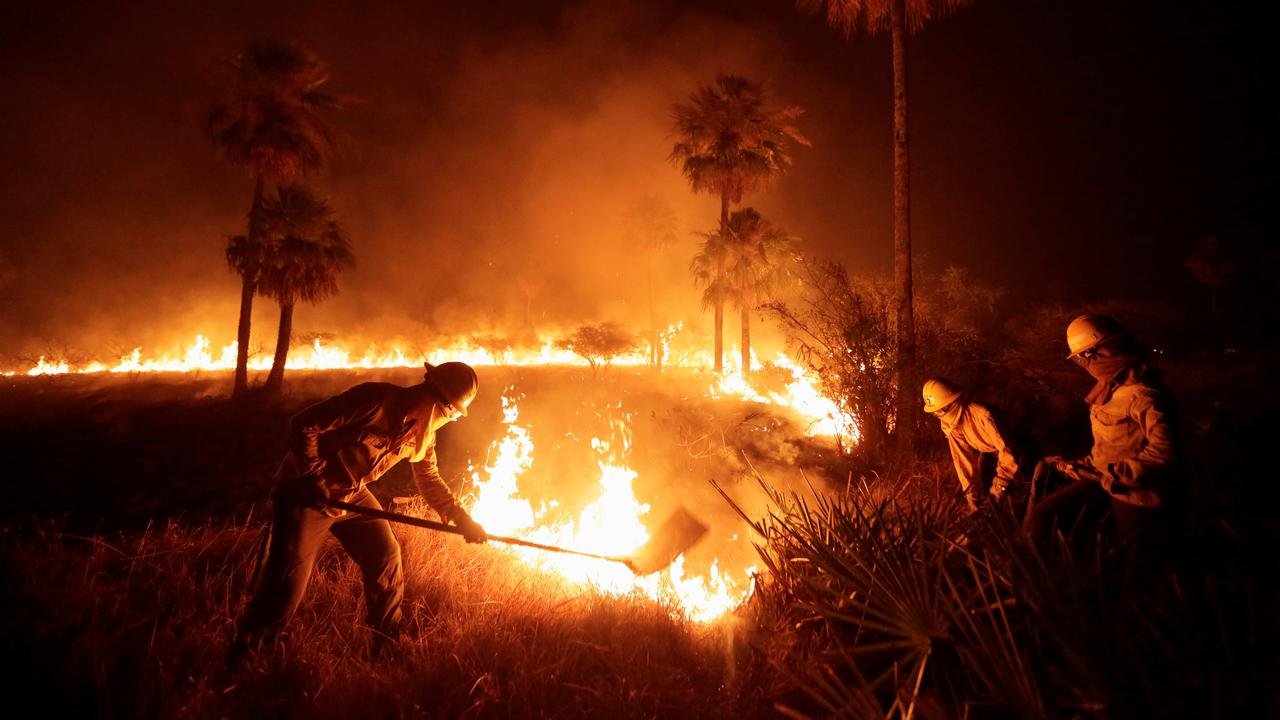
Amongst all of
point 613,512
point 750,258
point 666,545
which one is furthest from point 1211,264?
point 666,545

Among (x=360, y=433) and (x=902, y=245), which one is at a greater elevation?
(x=902, y=245)

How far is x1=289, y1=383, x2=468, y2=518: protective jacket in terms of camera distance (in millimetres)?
3576

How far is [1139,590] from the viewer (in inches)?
79.5

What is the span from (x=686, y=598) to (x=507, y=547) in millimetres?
1857

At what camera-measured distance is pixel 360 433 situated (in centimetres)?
385

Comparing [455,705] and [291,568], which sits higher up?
[291,568]

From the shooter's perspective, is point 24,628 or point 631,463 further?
point 631,463

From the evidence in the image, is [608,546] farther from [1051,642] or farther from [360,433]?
[1051,642]

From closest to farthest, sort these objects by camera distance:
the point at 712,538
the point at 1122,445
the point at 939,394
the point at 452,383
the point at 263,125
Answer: the point at 1122,445 < the point at 452,383 < the point at 939,394 < the point at 712,538 < the point at 263,125

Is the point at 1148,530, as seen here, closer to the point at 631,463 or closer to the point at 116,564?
the point at 116,564

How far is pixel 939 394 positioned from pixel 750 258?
1844 centimetres

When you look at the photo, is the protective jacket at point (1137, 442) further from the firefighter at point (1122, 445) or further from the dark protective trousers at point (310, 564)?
the dark protective trousers at point (310, 564)

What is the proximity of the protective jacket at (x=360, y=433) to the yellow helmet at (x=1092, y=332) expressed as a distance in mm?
4955

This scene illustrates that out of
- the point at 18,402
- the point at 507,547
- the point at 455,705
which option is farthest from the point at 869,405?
the point at 18,402
